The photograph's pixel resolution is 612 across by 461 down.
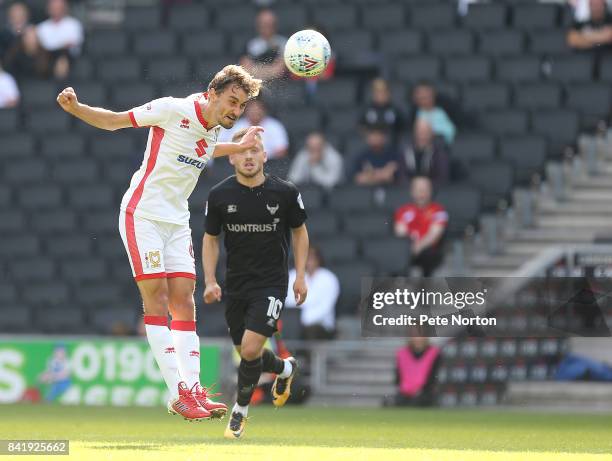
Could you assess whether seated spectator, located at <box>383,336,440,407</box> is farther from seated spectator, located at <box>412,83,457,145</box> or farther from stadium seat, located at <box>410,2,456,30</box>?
stadium seat, located at <box>410,2,456,30</box>

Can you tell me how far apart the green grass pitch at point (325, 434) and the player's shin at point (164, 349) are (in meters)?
0.41

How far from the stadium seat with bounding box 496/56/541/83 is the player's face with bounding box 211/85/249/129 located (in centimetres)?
910

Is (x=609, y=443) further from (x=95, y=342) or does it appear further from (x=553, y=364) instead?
(x=95, y=342)

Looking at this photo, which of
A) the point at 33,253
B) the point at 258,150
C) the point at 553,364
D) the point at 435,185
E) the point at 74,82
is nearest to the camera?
the point at 258,150

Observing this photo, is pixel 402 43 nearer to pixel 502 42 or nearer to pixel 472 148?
pixel 502 42

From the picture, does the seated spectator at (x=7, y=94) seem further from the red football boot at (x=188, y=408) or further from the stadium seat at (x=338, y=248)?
the red football boot at (x=188, y=408)

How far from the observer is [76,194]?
19.1 m

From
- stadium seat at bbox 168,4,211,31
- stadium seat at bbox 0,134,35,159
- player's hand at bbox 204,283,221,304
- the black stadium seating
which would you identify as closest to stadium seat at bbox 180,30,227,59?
the black stadium seating

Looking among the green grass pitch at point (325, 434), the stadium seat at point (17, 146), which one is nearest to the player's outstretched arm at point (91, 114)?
the green grass pitch at point (325, 434)

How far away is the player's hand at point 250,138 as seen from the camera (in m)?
10.4

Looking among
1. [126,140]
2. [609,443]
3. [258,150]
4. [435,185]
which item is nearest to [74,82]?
[126,140]

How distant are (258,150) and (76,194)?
875 cm

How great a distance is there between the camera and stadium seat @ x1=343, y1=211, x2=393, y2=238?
17.1 m

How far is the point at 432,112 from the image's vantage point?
58.3ft
